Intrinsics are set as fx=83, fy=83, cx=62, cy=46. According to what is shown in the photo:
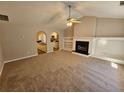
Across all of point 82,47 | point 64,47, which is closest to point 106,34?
point 82,47

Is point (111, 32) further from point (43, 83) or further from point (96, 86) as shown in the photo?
point (43, 83)

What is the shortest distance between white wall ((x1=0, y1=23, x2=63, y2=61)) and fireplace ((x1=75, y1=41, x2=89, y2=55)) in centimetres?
306

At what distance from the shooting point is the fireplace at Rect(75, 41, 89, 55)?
583 centimetres

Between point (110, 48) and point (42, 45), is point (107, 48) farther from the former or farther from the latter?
point (42, 45)

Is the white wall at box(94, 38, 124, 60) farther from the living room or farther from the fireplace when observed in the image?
the fireplace

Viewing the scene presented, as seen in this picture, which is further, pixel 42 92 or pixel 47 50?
pixel 47 50

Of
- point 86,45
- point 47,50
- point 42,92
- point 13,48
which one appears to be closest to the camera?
point 42,92

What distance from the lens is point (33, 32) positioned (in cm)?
542

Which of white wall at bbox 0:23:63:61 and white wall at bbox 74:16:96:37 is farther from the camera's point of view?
white wall at bbox 74:16:96:37

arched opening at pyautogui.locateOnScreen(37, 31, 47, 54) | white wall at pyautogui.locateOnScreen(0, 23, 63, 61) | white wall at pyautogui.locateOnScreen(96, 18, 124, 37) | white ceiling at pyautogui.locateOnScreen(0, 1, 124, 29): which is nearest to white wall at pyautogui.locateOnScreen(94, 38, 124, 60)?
white wall at pyautogui.locateOnScreen(96, 18, 124, 37)

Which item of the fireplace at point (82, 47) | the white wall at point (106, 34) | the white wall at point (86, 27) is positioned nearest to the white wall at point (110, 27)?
the white wall at point (106, 34)

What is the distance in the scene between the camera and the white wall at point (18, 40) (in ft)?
13.7

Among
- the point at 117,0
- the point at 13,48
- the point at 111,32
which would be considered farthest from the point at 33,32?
the point at 111,32

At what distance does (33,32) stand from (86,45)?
12.1 feet
